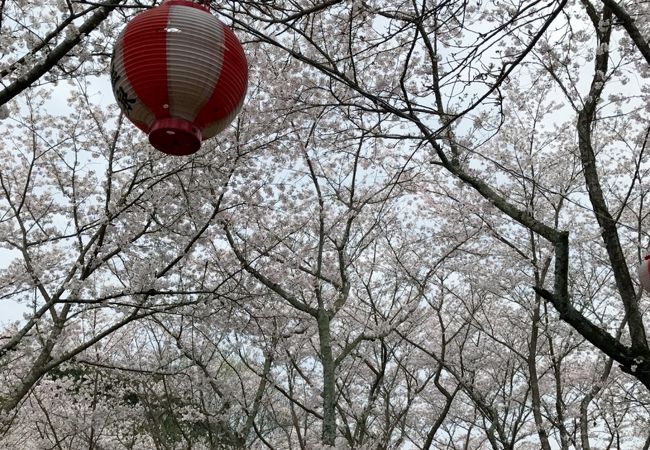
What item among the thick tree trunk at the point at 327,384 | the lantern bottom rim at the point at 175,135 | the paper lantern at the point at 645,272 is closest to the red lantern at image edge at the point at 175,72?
the lantern bottom rim at the point at 175,135

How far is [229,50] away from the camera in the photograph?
6.64 ft

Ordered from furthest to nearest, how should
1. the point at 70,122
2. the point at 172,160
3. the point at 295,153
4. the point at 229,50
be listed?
the point at 295,153
the point at 70,122
the point at 172,160
the point at 229,50

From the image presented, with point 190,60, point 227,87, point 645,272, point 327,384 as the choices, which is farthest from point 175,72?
point 327,384

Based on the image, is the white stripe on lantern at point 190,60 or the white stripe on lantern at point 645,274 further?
the white stripe on lantern at point 645,274

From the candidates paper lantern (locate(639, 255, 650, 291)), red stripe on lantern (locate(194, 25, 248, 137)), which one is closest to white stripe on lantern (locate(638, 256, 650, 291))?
paper lantern (locate(639, 255, 650, 291))

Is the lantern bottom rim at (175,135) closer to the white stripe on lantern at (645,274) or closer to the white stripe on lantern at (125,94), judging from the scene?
the white stripe on lantern at (125,94)

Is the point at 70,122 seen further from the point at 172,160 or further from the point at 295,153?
the point at 295,153

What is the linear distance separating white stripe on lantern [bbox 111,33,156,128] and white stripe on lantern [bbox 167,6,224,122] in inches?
5.2

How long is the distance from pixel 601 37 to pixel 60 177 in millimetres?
7070

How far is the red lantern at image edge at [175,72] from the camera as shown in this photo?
1.90 metres

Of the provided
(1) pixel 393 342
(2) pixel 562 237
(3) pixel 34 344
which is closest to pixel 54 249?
(3) pixel 34 344

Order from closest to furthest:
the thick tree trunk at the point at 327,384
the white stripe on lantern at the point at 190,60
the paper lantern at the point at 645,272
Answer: the white stripe on lantern at the point at 190,60, the paper lantern at the point at 645,272, the thick tree trunk at the point at 327,384

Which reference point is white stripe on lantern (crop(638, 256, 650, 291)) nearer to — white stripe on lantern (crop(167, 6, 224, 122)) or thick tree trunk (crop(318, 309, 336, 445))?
white stripe on lantern (crop(167, 6, 224, 122))

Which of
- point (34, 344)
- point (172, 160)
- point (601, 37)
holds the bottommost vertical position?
point (34, 344)
